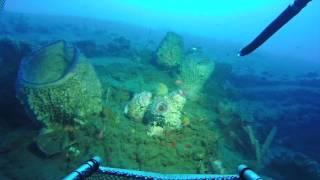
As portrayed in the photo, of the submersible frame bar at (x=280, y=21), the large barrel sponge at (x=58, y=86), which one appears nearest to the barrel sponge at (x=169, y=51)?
the large barrel sponge at (x=58, y=86)

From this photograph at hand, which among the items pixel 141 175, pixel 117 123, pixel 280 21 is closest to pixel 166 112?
pixel 117 123

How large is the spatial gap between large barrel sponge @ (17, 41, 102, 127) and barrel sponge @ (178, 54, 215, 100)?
365 centimetres

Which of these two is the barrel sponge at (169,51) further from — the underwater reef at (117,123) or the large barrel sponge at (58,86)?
the large barrel sponge at (58,86)

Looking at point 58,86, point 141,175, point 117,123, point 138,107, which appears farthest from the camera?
point 138,107

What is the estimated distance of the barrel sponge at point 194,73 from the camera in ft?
30.3

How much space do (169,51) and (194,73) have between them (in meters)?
1.24

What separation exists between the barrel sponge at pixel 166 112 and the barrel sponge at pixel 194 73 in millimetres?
3038

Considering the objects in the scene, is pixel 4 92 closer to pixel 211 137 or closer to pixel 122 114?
pixel 122 114

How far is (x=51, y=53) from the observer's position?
20.7ft

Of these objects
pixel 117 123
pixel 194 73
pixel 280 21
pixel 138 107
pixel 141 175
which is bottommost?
pixel 117 123

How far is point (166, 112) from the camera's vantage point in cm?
600

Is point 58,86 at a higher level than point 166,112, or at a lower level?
higher

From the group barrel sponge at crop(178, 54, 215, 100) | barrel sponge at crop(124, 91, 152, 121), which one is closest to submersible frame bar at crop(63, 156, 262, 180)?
barrel sponge at crop(124, 91, 152, 121)

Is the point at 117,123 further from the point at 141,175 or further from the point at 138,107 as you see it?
the point at 141,175
